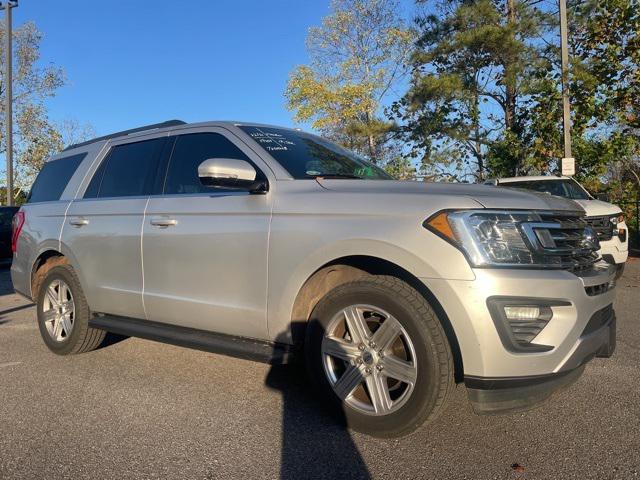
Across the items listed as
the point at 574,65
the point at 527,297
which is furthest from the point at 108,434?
the point at 574,65

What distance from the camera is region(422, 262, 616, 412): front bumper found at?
102 inches

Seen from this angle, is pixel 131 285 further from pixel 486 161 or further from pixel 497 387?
pixel 486 161

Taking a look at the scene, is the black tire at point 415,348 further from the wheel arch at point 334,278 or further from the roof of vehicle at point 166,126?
the roof of vehicle at point 166,126

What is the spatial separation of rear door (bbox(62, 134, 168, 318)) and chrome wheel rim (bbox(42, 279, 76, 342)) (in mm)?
409

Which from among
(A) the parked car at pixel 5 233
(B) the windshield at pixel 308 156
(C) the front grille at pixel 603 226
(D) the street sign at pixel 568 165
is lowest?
(A) the parked car at pixel 5 233

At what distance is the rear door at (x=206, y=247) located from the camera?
3.42 m

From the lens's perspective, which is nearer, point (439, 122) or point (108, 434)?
point (108, 434)

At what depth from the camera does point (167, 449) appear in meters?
2.91

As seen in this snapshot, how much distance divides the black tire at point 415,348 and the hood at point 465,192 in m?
0.53

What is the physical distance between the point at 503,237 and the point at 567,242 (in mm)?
456

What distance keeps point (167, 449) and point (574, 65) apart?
47.4 feet

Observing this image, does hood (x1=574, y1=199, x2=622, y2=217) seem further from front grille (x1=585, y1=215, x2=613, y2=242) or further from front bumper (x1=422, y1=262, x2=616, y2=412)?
front bumper (x1=422, y1=262, x2=616, y2=412)

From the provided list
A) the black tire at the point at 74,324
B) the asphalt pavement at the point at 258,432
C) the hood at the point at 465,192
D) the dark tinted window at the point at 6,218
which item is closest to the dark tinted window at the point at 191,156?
the hood at the point at 465,192

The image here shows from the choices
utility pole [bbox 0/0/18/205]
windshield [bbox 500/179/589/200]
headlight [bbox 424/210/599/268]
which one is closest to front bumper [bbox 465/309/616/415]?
headlight [bbox 424/210/599/268]
